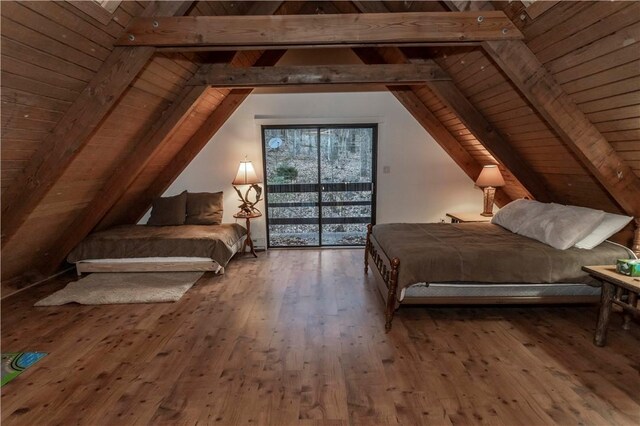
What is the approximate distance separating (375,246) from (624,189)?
7.16 ft

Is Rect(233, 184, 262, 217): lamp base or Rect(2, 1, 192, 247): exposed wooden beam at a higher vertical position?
Rect(2, 1, 192, 247): exposed wooden beam

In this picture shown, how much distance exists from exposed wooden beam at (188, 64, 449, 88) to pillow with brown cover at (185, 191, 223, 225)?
1.86 m

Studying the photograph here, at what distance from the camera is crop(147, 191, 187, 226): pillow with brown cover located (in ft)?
15.9

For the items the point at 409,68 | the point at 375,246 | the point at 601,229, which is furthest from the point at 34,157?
the point at 601,229

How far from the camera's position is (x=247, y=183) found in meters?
4.82

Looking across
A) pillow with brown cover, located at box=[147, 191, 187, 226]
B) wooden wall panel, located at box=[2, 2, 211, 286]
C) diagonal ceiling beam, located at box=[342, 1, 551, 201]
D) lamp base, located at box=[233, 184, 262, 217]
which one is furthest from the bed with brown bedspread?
diagonal ceiling beam, located at box=[342, 1, 551, 201]

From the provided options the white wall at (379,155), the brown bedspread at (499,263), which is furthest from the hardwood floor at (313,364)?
the white wall at (379,155)

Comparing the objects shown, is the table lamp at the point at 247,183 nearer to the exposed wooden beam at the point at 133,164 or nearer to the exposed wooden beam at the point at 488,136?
the exposed wooden beam at the point at 133,164

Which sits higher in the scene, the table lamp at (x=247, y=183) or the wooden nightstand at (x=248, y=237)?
the table lamp at (x=247, y=183)

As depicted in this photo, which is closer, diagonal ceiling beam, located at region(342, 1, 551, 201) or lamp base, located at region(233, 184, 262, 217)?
diagonal ceiling beam, located at region(342, 1, 551, 201)

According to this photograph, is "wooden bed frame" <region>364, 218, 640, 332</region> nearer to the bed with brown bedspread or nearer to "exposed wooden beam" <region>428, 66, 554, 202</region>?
"exposed wooden beam" <region>428, 66, 554, 202</region>

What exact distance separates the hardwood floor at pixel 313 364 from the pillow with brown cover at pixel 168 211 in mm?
1638

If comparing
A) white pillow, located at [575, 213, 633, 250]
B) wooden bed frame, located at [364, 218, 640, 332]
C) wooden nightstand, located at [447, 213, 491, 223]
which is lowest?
wooden bed frame, located at [364, 218, 640, 332]

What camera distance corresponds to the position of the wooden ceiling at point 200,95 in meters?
2.08
